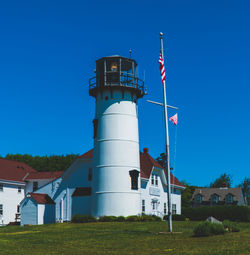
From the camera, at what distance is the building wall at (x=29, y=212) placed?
142ft

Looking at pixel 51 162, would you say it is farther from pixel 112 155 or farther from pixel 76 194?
pixel 112 155

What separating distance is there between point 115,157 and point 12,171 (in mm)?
17316

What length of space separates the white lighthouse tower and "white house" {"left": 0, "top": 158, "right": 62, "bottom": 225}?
39.7 ft

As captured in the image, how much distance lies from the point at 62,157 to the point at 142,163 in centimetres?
3172

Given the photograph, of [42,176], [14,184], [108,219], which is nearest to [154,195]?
[108,219]

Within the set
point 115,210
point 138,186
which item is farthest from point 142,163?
point 115,210

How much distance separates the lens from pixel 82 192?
44969mm

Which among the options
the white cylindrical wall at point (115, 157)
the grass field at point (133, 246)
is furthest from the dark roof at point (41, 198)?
the grass field at point (133, 246)

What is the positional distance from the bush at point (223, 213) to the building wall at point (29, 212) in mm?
14555

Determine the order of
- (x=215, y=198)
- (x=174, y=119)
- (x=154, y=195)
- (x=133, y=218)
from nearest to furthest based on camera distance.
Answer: (x=174, y=119) → (x=133, y=218) → (x=154, y=195) → (x=215, y=198)

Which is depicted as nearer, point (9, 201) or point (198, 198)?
point (9, 201)

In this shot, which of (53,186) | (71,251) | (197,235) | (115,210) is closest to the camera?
(71,251)

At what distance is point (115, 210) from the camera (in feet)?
132

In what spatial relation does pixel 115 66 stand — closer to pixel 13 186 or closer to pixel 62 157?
pixel 13 186
